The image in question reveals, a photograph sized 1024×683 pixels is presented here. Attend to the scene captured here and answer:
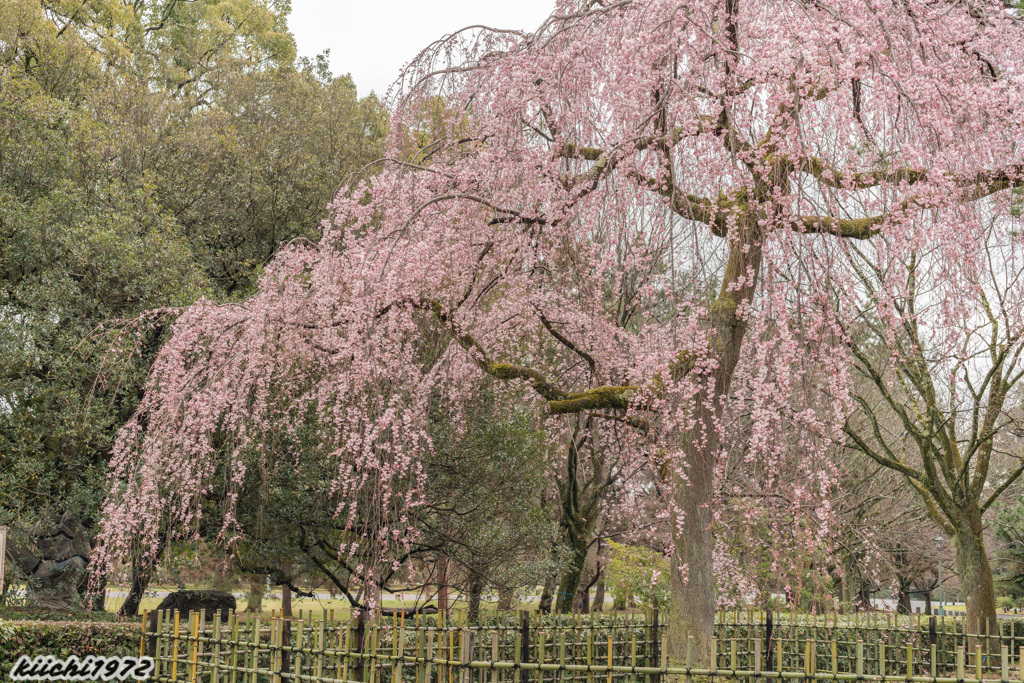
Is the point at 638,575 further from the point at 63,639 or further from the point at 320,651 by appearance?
the point at 320,651

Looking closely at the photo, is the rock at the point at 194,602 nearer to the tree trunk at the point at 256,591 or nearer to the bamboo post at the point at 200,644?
the tree trunk at the point at 256,591

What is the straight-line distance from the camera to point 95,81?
37.4 feet

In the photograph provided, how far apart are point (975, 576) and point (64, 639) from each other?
9291 mm

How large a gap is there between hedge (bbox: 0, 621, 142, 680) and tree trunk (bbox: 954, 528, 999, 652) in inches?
343

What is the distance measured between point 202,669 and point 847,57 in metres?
4.90

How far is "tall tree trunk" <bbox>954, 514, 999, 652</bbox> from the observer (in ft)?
30.9

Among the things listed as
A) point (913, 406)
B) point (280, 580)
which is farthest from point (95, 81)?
point (913, 406)

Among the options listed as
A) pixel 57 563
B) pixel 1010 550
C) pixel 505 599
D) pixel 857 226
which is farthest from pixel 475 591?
pixel 1010 550

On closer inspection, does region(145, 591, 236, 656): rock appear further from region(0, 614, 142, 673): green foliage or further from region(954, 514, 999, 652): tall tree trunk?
region(954, 514, 999, 652): tall tree trunk

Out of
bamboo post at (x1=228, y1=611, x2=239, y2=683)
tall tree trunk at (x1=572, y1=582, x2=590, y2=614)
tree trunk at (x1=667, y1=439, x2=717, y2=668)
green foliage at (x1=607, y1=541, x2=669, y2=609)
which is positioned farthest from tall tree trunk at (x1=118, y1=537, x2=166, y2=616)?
tall tree trunk at (x1=572, y1=582, x2=590, y2=614)

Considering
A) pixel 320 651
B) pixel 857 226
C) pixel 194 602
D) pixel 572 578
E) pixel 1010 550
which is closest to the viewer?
pixel 320 651

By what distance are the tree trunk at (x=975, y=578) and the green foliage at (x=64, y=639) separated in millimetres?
8706

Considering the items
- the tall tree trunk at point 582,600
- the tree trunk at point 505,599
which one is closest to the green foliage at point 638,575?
the tall tree trunk at point 582,600

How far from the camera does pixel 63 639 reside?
21.1ft
